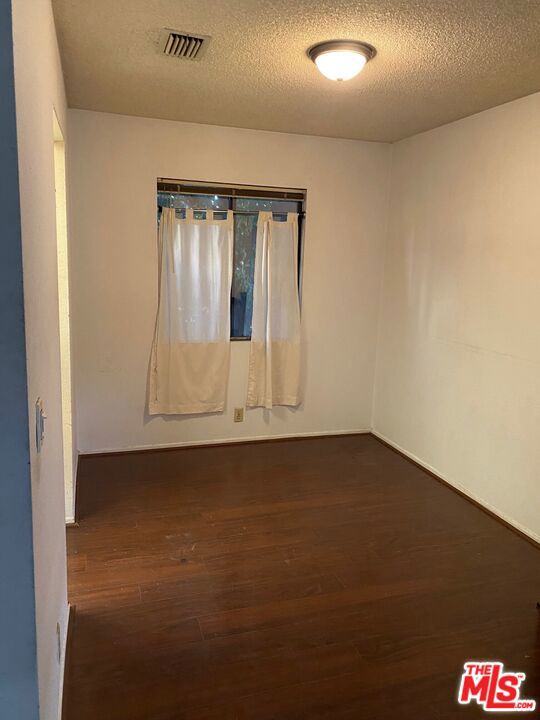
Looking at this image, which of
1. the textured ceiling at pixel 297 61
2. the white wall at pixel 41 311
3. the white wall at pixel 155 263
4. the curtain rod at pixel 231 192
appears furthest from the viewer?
the curtain rod at pixel 231 192

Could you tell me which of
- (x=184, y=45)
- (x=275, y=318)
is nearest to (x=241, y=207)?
(x=275, y=318)

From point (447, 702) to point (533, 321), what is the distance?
6.65ft

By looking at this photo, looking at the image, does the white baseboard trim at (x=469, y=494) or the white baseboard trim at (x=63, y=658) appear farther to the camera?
the white baseboard trim at (x=469, y=494)

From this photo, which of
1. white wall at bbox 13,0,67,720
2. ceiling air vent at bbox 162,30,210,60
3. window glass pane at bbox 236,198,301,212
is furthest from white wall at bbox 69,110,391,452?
white wall at bbox 13,0,67,720

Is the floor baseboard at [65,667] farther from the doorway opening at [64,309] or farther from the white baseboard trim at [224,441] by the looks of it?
the white baseboard trim at [224,441]

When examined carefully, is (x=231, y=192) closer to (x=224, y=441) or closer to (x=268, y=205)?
(x=268, y=205)

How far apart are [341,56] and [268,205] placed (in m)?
1.85

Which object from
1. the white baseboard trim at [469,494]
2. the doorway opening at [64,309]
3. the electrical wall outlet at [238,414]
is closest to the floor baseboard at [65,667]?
the doorway opening at [64,309]

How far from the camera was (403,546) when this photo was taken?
290cm

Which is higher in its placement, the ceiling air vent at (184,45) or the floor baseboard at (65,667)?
the ceiling air vent at (184,45)

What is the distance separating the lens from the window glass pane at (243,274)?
4168 millimetres

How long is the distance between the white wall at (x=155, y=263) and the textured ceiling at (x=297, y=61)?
0.87 ft

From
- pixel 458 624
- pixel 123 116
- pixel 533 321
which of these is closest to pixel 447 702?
pixel 458 624

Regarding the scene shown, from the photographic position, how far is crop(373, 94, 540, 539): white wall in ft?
10.0
